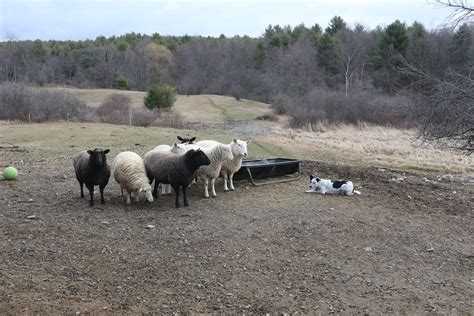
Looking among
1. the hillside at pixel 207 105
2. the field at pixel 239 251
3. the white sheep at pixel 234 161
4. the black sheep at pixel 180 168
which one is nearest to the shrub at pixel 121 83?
the hillside at pixel 207 105

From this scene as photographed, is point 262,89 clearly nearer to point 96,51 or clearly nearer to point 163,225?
point 96,51

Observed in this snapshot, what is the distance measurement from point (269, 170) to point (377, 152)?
13.3 m

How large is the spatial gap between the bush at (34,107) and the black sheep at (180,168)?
28902 mm

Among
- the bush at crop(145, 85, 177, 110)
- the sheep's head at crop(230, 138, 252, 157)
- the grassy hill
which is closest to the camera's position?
the sheep's head at crop(230, 138, 252, 157)

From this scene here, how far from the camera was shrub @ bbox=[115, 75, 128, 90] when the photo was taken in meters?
94.2

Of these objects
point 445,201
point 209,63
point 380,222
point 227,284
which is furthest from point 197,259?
point 209,63

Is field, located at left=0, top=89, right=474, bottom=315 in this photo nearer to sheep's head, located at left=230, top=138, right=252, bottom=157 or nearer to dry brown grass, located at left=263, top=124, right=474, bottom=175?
sheep's head, located at left=230, top=138, right=252, bottom=157

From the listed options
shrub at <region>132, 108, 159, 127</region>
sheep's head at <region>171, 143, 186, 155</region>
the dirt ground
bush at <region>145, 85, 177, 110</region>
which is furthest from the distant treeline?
the dirt ground

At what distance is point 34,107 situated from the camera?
128ft

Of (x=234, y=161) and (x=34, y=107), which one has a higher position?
(x=234, y=161)

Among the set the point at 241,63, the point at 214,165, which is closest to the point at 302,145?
the point at 214,165

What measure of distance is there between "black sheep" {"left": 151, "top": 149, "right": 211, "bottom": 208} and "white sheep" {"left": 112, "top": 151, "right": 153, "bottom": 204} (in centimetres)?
37

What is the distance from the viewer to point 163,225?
9891 mm

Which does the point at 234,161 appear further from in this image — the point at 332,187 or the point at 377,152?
the point at 377,152
